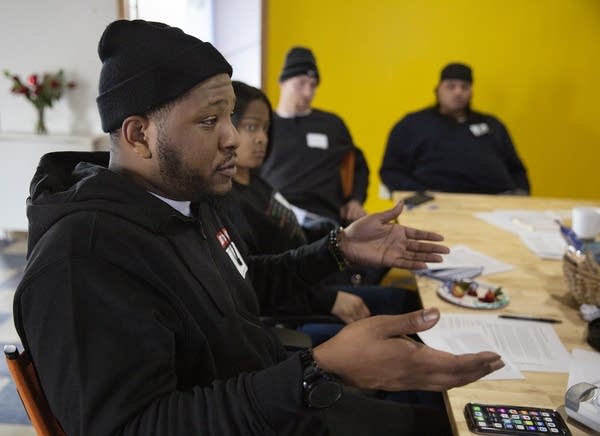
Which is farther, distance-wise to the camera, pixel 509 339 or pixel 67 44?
pixel 67 44

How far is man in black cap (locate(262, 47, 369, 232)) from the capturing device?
3094mm

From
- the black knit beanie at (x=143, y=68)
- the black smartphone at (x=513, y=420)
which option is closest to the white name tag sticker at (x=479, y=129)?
the black smartphone at (x=513, y=420)

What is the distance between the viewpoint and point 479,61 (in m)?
4.19

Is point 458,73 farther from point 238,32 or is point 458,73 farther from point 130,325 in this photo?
point 130,325

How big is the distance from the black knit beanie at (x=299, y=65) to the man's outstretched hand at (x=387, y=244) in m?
1.76

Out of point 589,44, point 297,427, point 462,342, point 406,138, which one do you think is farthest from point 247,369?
point 589,44

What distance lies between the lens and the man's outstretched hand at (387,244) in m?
1.49

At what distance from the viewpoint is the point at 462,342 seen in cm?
128

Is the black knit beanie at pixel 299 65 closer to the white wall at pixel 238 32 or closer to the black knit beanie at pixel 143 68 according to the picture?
the white wall at pixel 238 32

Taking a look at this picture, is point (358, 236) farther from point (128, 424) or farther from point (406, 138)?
point (406, 138)

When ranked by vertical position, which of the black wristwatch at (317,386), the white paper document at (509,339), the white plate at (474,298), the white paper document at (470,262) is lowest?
the white paper document at (470,262)

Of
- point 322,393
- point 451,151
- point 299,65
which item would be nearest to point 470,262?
point 322,393

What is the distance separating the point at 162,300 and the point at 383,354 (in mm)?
395

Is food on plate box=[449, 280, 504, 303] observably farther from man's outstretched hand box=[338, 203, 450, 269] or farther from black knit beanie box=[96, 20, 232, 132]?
black knit beanie box=[96, 20, 232, 132]
